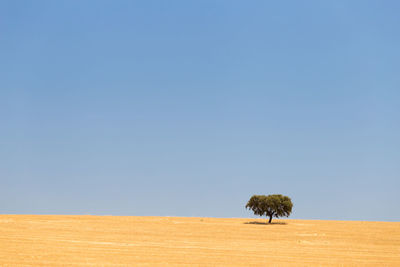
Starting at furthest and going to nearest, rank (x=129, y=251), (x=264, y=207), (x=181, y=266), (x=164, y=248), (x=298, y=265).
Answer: (x=264, y=207) → (x=164, y=248) → (x=129, y=251) → (x=298, y=265) → (x=181, y=266)

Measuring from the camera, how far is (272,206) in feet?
224

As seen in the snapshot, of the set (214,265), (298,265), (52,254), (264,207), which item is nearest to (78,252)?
(52,254)

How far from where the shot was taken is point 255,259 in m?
A: 24.6

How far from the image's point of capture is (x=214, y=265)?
21.8m

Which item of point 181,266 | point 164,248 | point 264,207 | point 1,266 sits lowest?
point 1,266

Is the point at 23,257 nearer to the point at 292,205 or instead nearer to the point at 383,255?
the point at 383,255

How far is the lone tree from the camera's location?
68375 mm

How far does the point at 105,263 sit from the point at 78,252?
14.6 feet

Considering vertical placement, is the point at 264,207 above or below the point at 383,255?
above

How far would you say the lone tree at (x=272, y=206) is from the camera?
68.4m

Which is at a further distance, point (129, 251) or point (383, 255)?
point (383, 255)

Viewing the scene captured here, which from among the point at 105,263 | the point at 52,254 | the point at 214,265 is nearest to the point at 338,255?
the point at 214,265

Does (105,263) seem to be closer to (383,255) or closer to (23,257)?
(23,257)

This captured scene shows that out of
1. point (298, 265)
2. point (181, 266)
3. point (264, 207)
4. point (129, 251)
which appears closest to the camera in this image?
point (181, 266)
